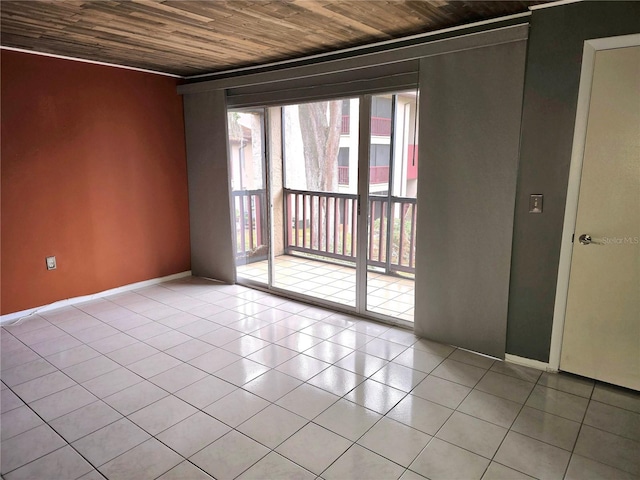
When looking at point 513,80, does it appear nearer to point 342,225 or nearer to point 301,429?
point 301,429

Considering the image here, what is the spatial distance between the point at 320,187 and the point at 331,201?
0.31 metres

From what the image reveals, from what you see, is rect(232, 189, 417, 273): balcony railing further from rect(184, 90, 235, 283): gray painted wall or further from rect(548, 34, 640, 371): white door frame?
rect(548, 34, 640, 371): white door frame

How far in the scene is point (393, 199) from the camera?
16.0 feet

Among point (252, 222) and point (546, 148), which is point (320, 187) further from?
point (546, 148)

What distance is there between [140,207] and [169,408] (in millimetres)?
2702

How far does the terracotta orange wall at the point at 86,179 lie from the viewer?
3619mm

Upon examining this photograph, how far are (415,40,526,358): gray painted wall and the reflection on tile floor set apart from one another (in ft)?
1.94

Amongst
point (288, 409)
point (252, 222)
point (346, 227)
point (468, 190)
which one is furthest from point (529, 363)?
point (252, 222)

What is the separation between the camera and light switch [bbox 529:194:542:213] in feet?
8.82

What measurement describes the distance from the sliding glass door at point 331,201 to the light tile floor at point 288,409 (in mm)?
913

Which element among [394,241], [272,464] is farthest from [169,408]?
[394,241]

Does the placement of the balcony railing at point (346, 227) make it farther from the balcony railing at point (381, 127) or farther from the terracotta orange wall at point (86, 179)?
the terracotta orange wall at point (86, 179)

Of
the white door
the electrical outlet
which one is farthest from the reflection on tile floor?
the electrical outlet

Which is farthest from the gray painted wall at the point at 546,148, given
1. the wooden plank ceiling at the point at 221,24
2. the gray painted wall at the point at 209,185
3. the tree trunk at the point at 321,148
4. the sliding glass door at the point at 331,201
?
the tree trunk at the point at 321,148
